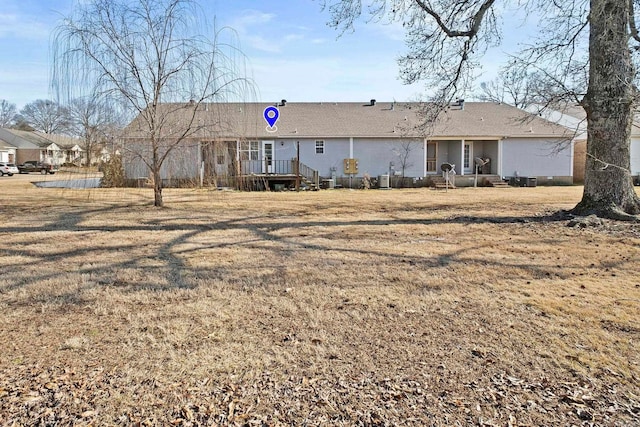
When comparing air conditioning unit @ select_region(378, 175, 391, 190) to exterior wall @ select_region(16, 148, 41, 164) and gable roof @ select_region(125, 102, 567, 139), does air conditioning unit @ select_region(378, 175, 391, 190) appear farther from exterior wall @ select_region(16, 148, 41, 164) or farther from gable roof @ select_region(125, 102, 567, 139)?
exterior wall @ select_region(16, 148, 41, 164)

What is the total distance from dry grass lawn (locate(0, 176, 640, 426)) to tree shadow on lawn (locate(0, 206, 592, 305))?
50 millimetres

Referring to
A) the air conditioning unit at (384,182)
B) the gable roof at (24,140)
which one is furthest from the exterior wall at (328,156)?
the gable roof at (24,140)

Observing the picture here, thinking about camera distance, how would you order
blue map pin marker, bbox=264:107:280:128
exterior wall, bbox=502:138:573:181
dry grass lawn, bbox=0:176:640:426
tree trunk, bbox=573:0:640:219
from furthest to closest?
exterior wall, bbox=502:138:573:181 → blue map pin marker, bbox=264:107:280:128 → tree trunk, bbox=573:0:640:219 → dry grass lawn, bbox=0:176:640:426

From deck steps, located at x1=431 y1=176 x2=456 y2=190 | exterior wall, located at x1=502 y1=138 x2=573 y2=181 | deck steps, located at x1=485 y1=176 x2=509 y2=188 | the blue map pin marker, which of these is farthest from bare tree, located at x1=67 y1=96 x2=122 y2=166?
exterior wall, located at x1=502 y1=138 x2=573 y2=181

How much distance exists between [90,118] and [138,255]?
5644mm

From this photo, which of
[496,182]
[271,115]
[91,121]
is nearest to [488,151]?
[496,182]

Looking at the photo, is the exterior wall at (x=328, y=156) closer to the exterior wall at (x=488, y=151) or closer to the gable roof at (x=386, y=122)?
the gable roof at (x=386, y=122)

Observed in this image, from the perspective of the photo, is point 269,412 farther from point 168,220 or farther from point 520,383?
point 168,220

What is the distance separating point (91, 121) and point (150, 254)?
571 cm

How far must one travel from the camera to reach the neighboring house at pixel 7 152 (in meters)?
51.7

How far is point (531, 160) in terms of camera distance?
26359mm

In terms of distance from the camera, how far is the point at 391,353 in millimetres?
3387

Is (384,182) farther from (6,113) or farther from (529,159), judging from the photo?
(6,113)

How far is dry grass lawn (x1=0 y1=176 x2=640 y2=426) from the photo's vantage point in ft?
8.80
